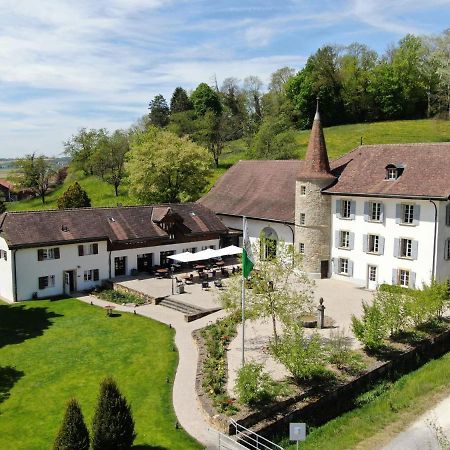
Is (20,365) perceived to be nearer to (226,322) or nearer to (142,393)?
(142,393)

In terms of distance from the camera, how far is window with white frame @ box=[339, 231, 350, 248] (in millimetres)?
39562

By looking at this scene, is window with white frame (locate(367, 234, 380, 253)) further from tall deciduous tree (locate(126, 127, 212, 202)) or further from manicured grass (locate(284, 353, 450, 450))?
tall deciduous tree (locate(126, 127, 212, 202))

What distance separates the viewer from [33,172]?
80.1 m

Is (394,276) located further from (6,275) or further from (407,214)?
(6,275)

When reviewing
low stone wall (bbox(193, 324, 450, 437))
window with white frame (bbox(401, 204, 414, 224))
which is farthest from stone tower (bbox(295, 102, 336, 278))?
low stone wall (bbox(193, 324, 450, 437))

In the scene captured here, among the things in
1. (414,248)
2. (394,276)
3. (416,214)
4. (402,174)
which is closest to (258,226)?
(394,276)

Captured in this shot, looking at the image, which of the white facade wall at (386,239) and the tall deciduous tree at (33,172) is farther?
the tall deciduous tree at (33,172)

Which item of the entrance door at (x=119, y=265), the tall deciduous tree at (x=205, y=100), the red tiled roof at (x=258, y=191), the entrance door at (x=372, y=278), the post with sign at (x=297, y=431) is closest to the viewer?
the post with sign at (x=297, y=431)

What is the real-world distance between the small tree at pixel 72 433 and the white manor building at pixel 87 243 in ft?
72.4

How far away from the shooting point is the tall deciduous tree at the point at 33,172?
262ft

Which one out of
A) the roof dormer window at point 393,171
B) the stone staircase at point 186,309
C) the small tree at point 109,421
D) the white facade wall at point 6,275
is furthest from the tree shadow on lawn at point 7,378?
the roof dormer window at point 393,171

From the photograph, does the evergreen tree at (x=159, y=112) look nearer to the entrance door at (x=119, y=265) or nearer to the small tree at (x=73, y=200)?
the small tree at (x=73, y=200)

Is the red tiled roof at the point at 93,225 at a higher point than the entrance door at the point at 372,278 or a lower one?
higher

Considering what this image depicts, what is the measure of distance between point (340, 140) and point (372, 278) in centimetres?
4926
